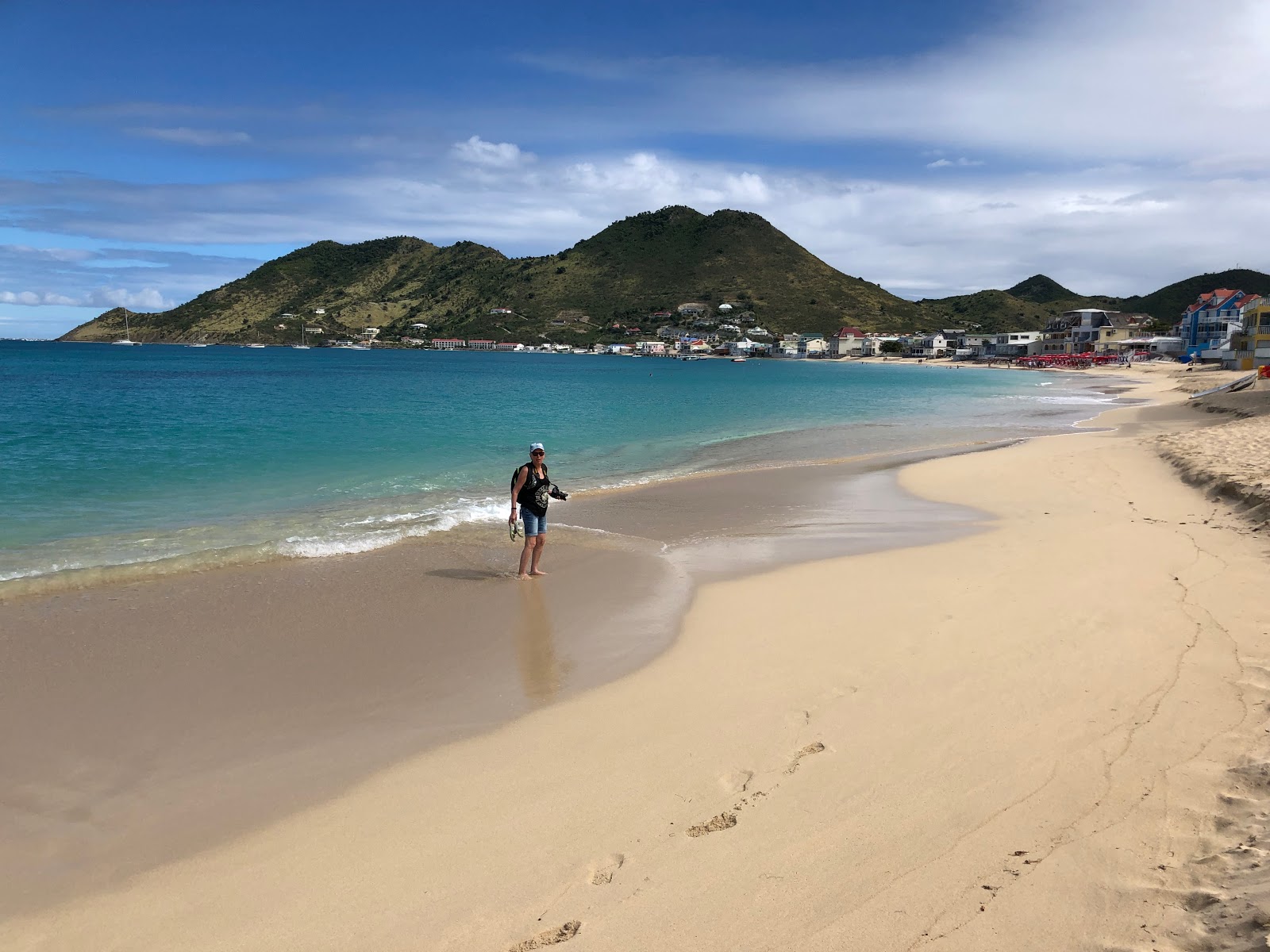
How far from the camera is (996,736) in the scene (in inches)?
205

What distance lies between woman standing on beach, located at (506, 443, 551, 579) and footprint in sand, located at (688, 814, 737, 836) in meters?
5.72

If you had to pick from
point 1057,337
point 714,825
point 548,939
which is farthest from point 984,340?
point 548,939

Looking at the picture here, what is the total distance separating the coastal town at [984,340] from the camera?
78.7 m

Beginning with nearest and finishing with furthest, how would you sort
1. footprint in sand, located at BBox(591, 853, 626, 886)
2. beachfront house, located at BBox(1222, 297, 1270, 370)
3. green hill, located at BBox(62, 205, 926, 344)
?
footprint in sand, located at BBox(591, 853, 626, 886), beachfront house, located at BBox(1222, 297, 1270, 370), green hill, located at BBox(62, 205, 926, 344)

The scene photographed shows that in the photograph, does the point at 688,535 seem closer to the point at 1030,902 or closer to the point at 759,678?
the point at 759,678

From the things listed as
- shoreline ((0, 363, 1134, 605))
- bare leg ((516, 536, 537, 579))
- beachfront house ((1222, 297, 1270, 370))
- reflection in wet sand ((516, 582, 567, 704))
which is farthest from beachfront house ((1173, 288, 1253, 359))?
reflection in wet sand ((516, 582, 567, 704))

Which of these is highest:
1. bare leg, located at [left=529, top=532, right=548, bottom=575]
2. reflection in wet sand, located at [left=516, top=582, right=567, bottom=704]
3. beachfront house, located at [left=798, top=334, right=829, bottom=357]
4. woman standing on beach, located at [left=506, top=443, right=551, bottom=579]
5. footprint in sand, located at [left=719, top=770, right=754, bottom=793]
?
beachfront house, located at [left=798, top=334, right=829, bottom=357]

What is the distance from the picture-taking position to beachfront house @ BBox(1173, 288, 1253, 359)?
8000 centimetres

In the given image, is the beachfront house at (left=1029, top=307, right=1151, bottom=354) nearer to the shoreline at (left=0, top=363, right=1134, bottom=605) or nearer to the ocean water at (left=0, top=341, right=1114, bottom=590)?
the ocean water at (left=0, top=341, right=1114, bottom=590)

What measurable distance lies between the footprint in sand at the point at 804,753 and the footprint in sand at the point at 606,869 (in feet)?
4.44

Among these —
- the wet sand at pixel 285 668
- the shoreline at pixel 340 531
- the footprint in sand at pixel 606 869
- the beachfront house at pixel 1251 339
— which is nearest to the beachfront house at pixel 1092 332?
the beachfront house at pixel 1251 339

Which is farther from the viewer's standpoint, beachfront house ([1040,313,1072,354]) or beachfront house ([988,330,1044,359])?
beachfront house ([988,330,1044,359])

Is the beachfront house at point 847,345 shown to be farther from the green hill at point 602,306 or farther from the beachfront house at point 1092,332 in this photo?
the beachfront house at point 1092,332

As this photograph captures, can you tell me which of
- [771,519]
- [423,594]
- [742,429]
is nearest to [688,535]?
[771,519]
